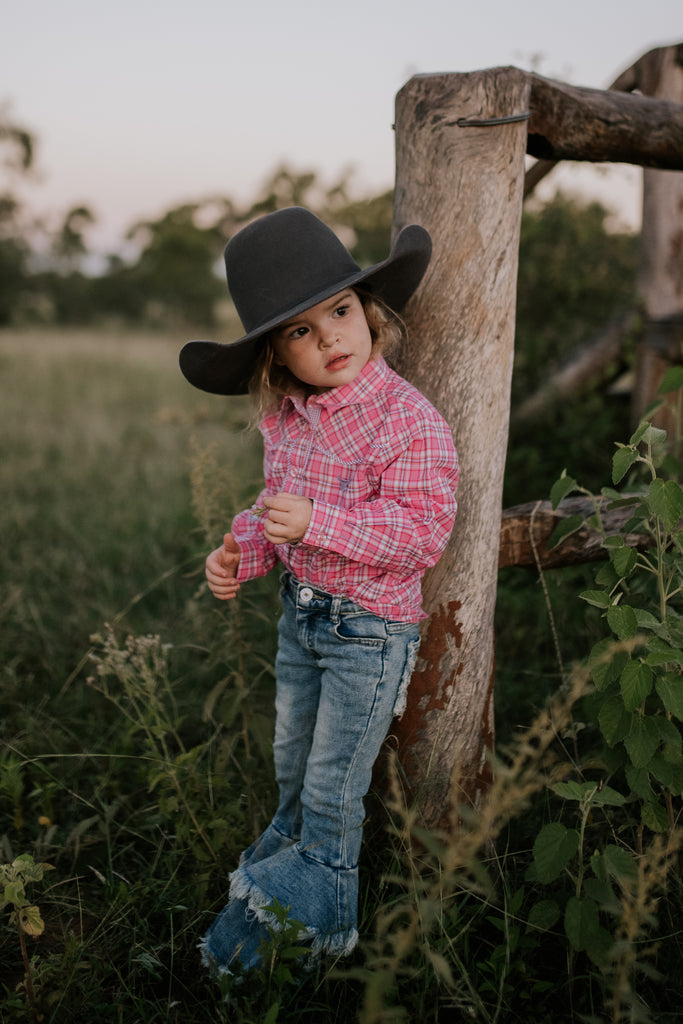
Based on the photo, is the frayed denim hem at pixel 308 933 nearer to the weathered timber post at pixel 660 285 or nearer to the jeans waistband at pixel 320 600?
the jeans waistband at pixel 320 600

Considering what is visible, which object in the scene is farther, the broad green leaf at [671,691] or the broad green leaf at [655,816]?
the broad green leaf at [655,816]

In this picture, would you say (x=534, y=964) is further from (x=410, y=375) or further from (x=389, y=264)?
(x=389, y=264)

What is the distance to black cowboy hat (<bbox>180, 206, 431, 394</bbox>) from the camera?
187cm

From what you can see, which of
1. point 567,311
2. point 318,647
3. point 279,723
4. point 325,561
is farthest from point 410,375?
point 567,311

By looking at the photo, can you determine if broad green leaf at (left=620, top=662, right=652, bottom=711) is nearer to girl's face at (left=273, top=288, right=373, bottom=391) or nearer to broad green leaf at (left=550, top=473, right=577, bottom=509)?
broad green leaf at (left=550, top=473, right=577, bottom=509)

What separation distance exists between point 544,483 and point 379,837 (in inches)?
92.4

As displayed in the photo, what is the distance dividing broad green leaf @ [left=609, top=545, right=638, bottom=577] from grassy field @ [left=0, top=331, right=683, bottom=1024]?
1.49ft

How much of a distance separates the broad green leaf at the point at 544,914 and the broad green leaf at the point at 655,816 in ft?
1.00

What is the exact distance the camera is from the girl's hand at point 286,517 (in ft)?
5.62

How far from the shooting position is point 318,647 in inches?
75.6

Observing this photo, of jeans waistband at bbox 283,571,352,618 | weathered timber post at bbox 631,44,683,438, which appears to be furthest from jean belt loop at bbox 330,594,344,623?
Answer: weathered timber post at bbox 631,44,683,438

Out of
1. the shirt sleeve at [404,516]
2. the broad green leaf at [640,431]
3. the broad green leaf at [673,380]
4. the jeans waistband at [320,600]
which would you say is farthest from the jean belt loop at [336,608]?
the broad green leaf at [673,380]

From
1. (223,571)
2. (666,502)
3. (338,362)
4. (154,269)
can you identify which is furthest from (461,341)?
(154,269)

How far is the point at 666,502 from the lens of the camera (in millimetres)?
1691
